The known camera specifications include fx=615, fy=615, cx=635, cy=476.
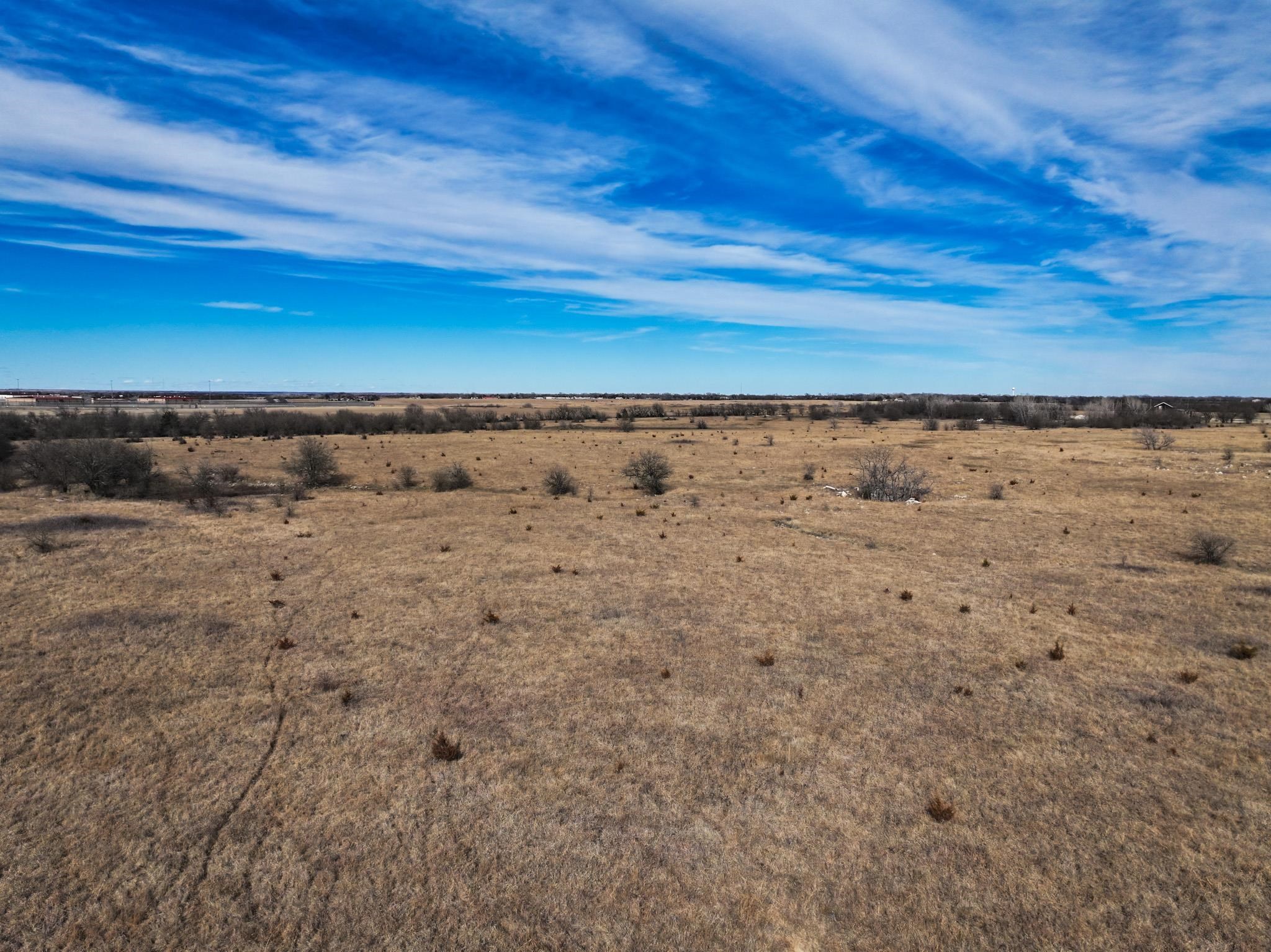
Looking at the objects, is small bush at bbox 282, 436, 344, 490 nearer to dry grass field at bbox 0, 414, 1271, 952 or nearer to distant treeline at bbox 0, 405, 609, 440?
dry grass field at bbox 0, 414, 1271, 952

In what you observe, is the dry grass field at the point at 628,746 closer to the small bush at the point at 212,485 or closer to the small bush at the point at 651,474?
the small bush at the point at 212,485

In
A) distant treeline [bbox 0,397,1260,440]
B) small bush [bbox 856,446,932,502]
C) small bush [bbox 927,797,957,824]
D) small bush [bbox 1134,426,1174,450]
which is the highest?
distant treeline [bbox 0,397,1260,440]

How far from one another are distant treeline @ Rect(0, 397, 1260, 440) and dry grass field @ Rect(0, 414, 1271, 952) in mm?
39663

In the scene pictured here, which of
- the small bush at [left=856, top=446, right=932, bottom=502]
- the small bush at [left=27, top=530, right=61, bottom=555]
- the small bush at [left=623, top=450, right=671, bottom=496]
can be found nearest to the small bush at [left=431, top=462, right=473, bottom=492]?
the small bush at [left=623, top=450, right=671, bottom=496]

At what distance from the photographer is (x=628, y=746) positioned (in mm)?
8773

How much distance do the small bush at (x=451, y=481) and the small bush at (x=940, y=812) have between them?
89.4 ft

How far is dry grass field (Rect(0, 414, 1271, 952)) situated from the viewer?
599 centimetres

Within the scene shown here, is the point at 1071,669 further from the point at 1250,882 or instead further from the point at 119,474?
the point at 119,474

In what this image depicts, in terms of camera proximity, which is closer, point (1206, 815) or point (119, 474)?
point (1206, 815)

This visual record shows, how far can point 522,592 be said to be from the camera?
1538 cm

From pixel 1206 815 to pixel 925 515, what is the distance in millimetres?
18843

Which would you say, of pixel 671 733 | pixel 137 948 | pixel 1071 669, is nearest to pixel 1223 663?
pixel 1071 669

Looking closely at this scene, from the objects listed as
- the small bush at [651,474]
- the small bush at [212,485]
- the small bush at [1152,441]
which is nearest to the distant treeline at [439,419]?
the small bush at [212,485]

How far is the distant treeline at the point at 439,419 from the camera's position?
5312cm
